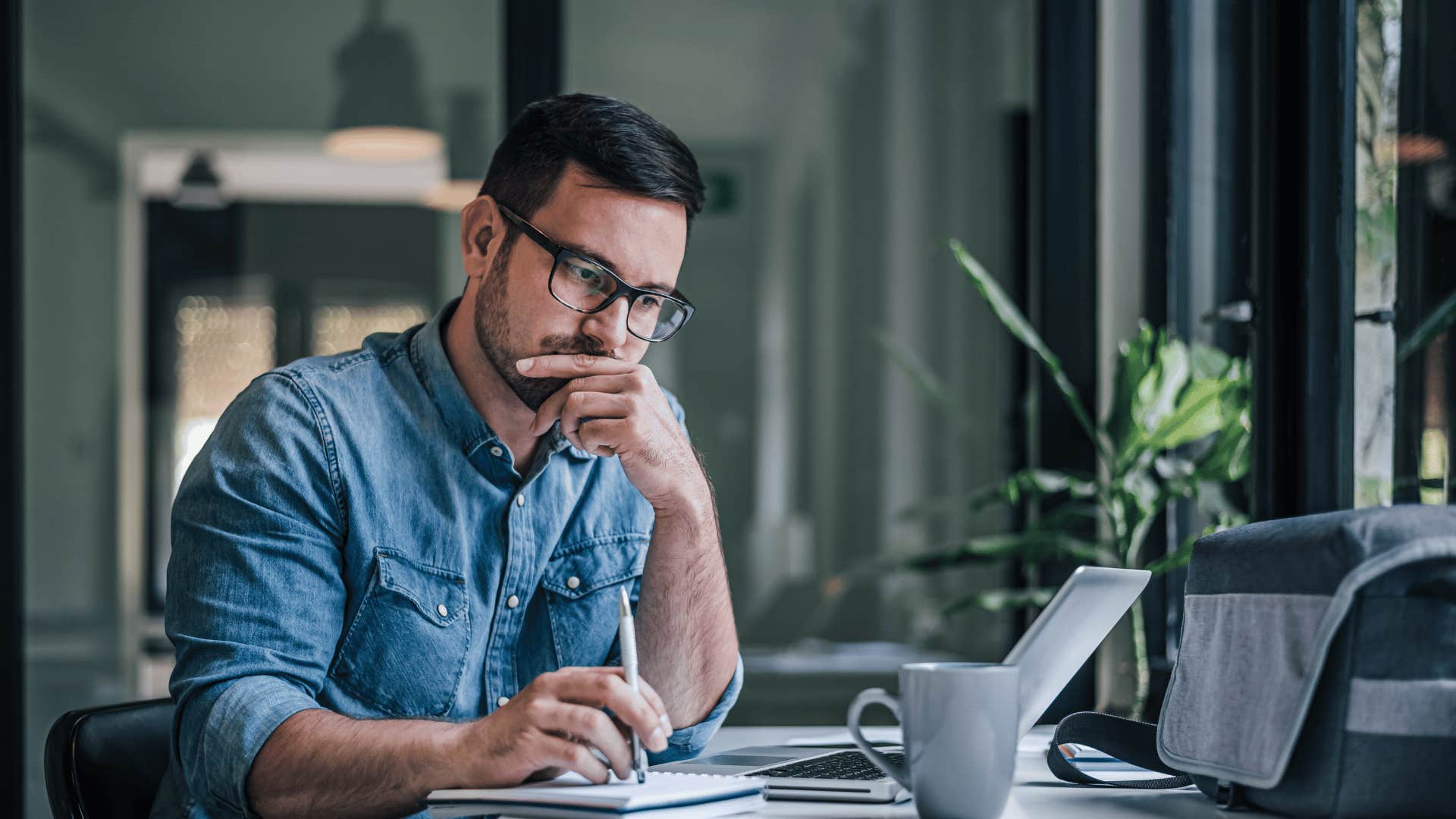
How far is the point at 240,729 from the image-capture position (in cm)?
108

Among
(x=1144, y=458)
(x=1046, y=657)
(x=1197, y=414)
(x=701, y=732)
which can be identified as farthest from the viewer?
(x=1144, y=458)

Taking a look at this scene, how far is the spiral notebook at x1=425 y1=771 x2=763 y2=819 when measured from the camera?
0.90 meters

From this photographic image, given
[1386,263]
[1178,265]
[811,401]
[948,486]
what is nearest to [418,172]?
[811,401]

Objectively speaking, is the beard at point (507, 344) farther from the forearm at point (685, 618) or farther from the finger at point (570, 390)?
the forearm at point (685, 618)

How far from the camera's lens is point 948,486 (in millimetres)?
3266

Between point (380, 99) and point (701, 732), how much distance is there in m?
2.30

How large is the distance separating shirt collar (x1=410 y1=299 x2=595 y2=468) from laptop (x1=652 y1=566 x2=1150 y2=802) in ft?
1.52

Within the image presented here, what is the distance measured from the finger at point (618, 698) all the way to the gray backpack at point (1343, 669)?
1.43 feet

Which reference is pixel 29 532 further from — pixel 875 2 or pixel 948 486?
pixel 875 2

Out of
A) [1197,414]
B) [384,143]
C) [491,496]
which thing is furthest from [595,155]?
[384,143]

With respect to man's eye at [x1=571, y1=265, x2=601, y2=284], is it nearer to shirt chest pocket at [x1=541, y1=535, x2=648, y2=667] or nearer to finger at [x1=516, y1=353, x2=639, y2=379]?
finger at [x1=516, y1=353, x2=639, y2=379]

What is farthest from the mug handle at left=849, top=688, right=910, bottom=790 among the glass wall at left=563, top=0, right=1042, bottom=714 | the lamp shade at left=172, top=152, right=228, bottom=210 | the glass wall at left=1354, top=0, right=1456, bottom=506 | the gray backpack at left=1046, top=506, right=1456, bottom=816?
the lamp shade at left=172, top=152, right=228, bottom=210

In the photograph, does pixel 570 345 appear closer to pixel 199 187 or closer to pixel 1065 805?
pixel 1065 805

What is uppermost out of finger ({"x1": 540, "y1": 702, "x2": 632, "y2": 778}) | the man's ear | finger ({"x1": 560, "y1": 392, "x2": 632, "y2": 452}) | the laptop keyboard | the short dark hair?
the short dark hair
